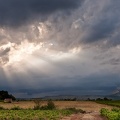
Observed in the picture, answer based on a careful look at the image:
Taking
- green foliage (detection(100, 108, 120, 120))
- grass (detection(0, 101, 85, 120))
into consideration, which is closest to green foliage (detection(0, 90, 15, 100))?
grass (detection(0, 101, 85, 120))

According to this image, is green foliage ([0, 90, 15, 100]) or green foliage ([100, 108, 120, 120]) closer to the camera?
green foliage ([100, 108, 120, 120])

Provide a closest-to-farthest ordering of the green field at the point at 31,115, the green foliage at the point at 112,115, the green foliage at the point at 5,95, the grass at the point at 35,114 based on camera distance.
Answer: the green foliage at the point at 112,115, the green field at the point at 31,115, the grass at the point at 35,114, the green foliage at the point at 5,95

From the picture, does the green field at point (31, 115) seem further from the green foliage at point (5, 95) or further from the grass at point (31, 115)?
the green foliage at point (5, 95)

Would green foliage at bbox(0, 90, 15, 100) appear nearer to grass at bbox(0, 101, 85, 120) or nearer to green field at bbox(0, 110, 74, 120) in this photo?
grass at bbox(0, 101, 85, 120)

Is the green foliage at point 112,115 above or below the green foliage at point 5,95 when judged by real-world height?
below

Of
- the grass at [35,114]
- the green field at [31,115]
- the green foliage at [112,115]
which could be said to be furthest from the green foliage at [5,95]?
the green foliage at [112,115]

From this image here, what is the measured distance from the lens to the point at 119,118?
147ft

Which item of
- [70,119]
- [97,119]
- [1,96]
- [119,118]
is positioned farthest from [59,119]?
[1,96]

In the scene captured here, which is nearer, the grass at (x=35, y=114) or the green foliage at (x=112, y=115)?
the green foliage at (x=112, y=115)

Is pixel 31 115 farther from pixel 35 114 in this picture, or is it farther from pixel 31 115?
pixel 35 114

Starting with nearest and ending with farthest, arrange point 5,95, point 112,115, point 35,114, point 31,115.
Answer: point 112,115 < point 31,115 < point 35,114 < point 5,95

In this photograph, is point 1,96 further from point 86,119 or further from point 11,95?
point 86,119

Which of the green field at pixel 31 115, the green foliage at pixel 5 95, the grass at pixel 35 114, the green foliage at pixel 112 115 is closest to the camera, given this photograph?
the green foliage at pixel 112 115

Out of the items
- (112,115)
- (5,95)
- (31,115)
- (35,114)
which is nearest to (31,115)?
(31,115)
